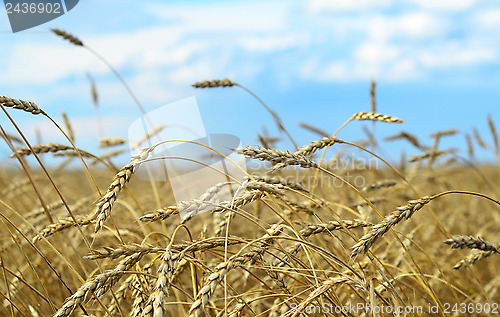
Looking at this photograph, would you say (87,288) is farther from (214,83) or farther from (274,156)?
(214,83)

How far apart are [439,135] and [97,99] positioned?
3152 millimetres

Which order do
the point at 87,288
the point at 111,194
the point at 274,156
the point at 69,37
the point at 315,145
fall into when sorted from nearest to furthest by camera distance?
1. the point at 87,288
2. the point at 111,194
3. the point at 274,156
4. the point at 315,145
5. the point at 69,37

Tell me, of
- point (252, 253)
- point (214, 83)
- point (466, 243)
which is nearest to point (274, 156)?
point (252, 253)

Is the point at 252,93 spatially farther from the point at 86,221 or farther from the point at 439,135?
the point at 439,135

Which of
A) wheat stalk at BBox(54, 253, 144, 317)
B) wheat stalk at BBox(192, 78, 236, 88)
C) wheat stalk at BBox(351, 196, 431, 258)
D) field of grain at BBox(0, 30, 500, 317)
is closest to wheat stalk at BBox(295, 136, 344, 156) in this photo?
field of grain at BBox(0, 30, 500, 317)

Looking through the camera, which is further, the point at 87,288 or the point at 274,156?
the point at 274,156

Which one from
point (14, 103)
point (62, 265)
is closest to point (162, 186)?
point (62, 265)

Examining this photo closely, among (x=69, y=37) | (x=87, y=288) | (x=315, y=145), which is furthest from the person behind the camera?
(x=69, y=37)

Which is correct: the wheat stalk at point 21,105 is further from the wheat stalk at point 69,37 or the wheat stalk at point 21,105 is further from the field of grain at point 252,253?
the wheat stalk at point 69,37

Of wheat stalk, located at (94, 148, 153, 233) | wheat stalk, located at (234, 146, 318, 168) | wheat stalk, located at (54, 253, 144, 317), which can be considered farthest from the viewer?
wheat stalk, located at (234, 146, 318, 168)

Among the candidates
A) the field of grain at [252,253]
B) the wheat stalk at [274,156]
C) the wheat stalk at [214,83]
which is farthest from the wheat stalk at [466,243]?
the wheat stalk at [214,83]

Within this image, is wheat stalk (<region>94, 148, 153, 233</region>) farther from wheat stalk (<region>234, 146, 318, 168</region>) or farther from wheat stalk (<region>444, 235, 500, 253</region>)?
wheat stalk (<region>444, 235, 500, 253</region>)

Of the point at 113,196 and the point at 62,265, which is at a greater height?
the point at 113,196

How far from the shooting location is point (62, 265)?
2809 millimetres
